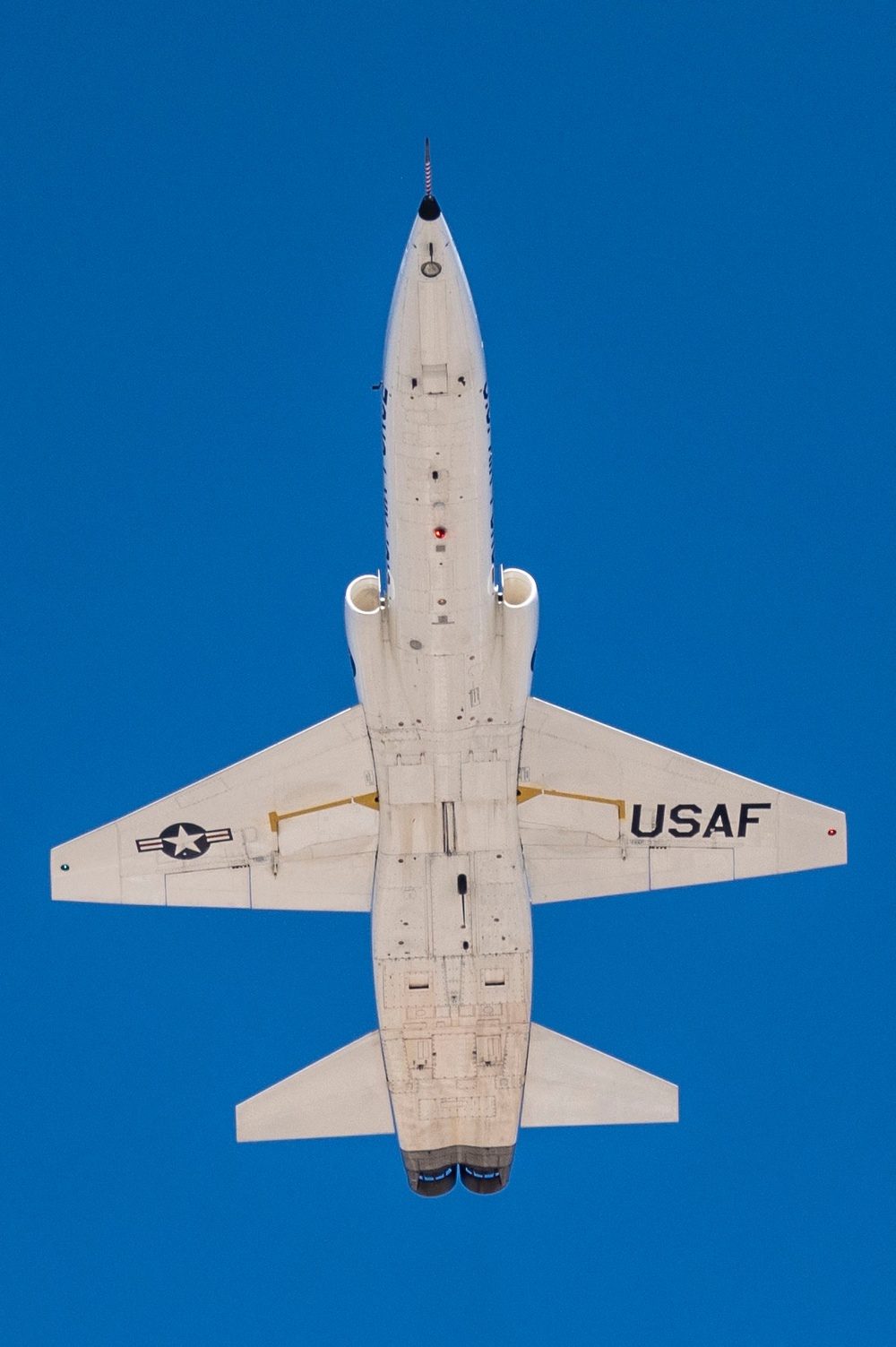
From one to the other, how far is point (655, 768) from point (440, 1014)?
5961mm

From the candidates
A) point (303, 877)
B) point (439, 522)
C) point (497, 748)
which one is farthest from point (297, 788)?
point (439, 522)

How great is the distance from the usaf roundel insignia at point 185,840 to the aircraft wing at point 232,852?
0.02 m

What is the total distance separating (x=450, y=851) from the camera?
3722 centimetres

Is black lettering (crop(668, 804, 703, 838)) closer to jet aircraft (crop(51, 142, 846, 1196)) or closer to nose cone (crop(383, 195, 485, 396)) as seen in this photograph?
jet aircraft (crop(51, 142, 846, 1196))

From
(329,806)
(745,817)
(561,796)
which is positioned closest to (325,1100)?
(329,806)

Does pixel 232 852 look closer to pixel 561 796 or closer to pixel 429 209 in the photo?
pixel 561 796

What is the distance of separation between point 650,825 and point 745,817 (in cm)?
181

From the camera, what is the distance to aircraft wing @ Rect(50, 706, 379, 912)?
3875 centimetres

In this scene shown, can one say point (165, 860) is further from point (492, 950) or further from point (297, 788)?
point (492, 950)

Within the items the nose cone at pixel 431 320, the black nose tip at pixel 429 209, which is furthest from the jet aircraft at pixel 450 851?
the black nose tip at pixel 429 209

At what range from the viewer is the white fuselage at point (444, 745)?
104 feet

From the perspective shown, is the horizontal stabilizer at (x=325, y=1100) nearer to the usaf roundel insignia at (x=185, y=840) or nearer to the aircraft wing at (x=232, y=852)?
the aircraft wing at (x=232, y=852)

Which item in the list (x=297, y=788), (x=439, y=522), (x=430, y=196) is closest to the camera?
(x=430, y=196)

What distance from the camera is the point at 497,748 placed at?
1416 inches
